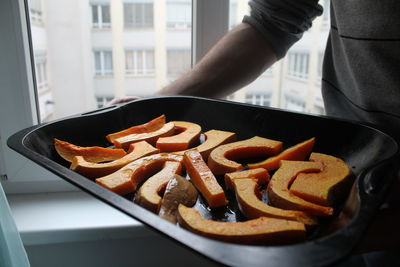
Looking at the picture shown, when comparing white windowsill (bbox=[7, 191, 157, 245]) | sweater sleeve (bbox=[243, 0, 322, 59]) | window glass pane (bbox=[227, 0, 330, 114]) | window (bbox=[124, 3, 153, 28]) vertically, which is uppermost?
window (bbox=[124, 3, 153, 28])

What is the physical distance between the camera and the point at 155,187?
1.64 ft

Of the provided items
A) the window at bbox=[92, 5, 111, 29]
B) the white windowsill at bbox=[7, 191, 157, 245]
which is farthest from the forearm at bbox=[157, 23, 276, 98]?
the window at bbox=[92, 5, 111, 29]

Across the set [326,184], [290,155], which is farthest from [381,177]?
[290,155]

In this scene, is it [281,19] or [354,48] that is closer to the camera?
[354,48]

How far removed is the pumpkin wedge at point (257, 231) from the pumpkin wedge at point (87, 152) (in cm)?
27

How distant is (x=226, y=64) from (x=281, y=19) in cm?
17

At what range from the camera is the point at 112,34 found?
255 centimetres

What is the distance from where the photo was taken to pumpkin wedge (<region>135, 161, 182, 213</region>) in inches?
18.0

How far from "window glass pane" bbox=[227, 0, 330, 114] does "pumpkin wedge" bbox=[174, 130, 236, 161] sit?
88cm

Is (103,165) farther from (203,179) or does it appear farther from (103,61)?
(103,61)

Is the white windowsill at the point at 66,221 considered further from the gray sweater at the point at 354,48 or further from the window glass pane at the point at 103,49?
the window glass pane at the point at 103,49

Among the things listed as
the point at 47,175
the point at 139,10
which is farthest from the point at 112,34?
the point at 47,175

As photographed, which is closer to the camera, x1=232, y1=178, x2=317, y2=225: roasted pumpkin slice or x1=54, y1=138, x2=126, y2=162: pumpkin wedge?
x1=232, y1=178, x2=317, y2=225: roasted pumpkin slice

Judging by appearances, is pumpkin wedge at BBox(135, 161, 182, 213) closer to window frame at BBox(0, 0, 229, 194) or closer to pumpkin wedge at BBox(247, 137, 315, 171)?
pumpkin wedge at BBox(247, 137, 315, 171)
